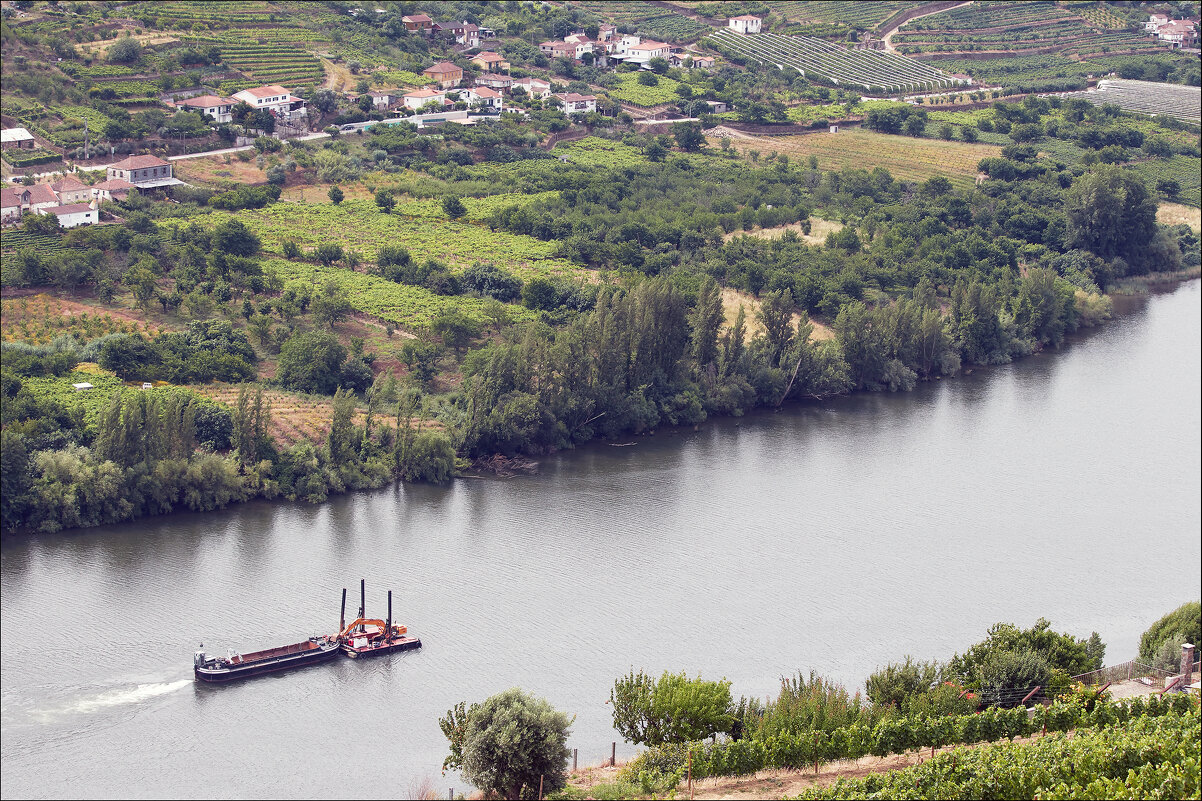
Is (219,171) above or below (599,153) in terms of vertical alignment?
below

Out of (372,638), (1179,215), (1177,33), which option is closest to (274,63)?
(1179,215)

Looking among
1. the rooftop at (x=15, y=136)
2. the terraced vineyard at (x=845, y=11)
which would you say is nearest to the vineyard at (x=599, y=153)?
the rooftop at (x=15, y=136)

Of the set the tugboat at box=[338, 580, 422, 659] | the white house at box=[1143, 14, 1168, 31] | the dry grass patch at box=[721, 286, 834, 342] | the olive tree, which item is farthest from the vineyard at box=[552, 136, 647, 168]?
the olive tree

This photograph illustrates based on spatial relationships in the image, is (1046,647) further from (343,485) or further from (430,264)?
(430,264)

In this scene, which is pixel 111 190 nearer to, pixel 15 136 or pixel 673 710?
pixel 15 136

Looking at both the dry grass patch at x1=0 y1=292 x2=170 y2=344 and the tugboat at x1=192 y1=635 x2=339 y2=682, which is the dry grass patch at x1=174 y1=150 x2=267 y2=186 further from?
the tugboat at x1=192 y1=635 x2=339 y2=682

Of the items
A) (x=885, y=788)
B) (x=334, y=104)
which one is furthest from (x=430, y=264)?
(x=885, y=788)

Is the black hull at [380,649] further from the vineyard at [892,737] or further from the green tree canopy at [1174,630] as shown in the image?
the green tree canopy at [1174,630]
